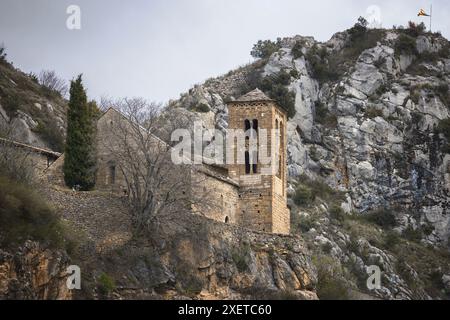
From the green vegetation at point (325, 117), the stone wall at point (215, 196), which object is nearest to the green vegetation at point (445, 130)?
the green vegetation at point (325, 117)

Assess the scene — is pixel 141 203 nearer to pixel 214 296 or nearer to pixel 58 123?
pixel 214 296

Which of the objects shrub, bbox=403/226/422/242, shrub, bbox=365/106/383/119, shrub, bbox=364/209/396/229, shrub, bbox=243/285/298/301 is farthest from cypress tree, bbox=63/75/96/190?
shrub, bbox=365/106/383/119

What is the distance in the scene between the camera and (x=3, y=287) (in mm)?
47125

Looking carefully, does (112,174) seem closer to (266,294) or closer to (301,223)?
(266,294)

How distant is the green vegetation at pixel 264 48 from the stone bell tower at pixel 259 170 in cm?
4268

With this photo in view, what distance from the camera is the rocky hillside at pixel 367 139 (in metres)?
86.7

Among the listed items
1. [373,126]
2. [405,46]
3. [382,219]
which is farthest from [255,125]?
[405,46]

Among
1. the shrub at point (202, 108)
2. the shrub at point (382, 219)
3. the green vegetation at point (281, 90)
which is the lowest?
the shrub at point (382, 219)

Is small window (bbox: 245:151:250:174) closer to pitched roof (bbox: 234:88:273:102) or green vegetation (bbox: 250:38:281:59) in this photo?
pitched roof (bbox: 234:88:273:102)

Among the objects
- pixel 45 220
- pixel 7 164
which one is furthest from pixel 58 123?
pixel 45 220

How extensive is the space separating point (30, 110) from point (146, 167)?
3246 cm

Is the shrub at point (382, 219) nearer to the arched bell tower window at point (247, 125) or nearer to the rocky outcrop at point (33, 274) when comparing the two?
the arched bell tower window at point (247, 125)

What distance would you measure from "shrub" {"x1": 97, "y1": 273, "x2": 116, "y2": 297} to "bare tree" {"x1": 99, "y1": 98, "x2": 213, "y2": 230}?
4.83m
